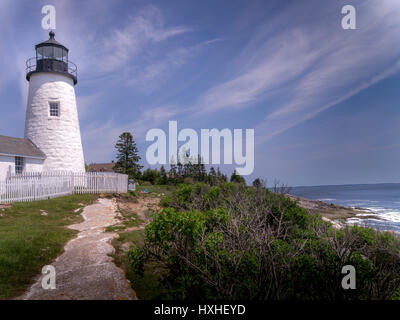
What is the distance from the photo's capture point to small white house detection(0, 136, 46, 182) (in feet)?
45.8

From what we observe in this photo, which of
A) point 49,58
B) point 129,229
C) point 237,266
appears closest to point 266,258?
point 237,266

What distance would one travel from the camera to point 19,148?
14.9m

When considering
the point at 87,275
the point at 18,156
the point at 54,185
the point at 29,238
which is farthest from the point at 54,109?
the point at 87,275

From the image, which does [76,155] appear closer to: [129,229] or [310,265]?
[129,229]

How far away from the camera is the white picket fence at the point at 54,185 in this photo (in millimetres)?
11711

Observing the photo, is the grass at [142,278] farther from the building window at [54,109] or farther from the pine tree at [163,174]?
the pine tree at [163,174]

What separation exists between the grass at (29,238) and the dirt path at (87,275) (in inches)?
11.7

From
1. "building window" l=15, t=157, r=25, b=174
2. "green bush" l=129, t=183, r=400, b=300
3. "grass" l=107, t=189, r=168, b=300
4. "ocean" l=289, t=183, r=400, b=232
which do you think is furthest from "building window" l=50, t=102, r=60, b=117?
"ocean" l=289, t=183, r=400, b=232

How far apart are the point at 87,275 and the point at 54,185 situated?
36.8 ft

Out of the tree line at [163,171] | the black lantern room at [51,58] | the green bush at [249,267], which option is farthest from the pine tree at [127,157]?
the green bush at [249,267]

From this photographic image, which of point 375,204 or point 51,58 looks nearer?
point 51,58

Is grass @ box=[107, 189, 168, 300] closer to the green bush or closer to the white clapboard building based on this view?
the green bush

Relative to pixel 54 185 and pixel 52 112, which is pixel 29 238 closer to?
pixel 54 185

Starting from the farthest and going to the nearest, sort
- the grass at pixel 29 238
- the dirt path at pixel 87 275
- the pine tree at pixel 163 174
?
the pine tree at pixel 163 174
the grass at pixel 29 238
the dirt path at pixel 87 275
